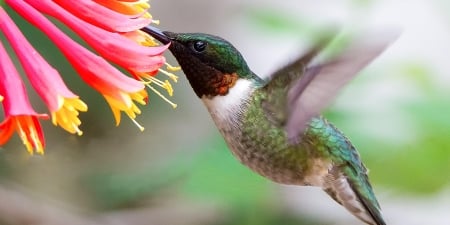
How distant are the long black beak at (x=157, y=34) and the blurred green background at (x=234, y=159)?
0.44ft

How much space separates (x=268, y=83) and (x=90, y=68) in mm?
269

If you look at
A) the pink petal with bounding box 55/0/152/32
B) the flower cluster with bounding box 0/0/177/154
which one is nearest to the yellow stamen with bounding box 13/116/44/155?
the flower cluster with bounding box 0/0/177/154

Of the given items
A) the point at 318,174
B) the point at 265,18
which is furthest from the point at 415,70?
the point at 318,174

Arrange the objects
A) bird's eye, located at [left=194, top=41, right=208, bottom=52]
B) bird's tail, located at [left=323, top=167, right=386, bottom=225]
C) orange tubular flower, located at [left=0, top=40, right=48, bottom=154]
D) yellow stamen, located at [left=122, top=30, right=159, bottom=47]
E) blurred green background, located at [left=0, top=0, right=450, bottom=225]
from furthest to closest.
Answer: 1. blurred green background, located at [left=0, top=0, right=450, bottom=225]
2. bird's tail, located at [left=323, top=167, right=386, bottom=225]
3. bird's eye, located at [left=194, top=41, right=208, bottom=52]
4. yellow stamen, located at [left=122, top=30, right=159, bottom=47]
5. orange tubular flower, located at [left=0, top=40, right=48, bottom=154]

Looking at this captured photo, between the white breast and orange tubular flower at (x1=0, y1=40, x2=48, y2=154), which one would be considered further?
the white breast

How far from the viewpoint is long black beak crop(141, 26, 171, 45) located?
91 centimetres

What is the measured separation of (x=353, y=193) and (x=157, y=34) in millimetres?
354

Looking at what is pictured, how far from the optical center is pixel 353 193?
112 centimetres

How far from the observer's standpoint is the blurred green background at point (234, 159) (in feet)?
5.05

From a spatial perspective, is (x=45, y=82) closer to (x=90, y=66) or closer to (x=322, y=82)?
(x=90, y=66)

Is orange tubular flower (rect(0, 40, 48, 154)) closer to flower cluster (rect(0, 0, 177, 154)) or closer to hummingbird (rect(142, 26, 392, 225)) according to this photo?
flower cluster (rect(0, 0, 177, 154))

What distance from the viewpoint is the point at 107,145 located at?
7.26 feet

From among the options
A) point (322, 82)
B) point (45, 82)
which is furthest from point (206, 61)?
point (45, 82)

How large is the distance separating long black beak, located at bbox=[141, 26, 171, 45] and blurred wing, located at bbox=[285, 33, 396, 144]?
15 cm
